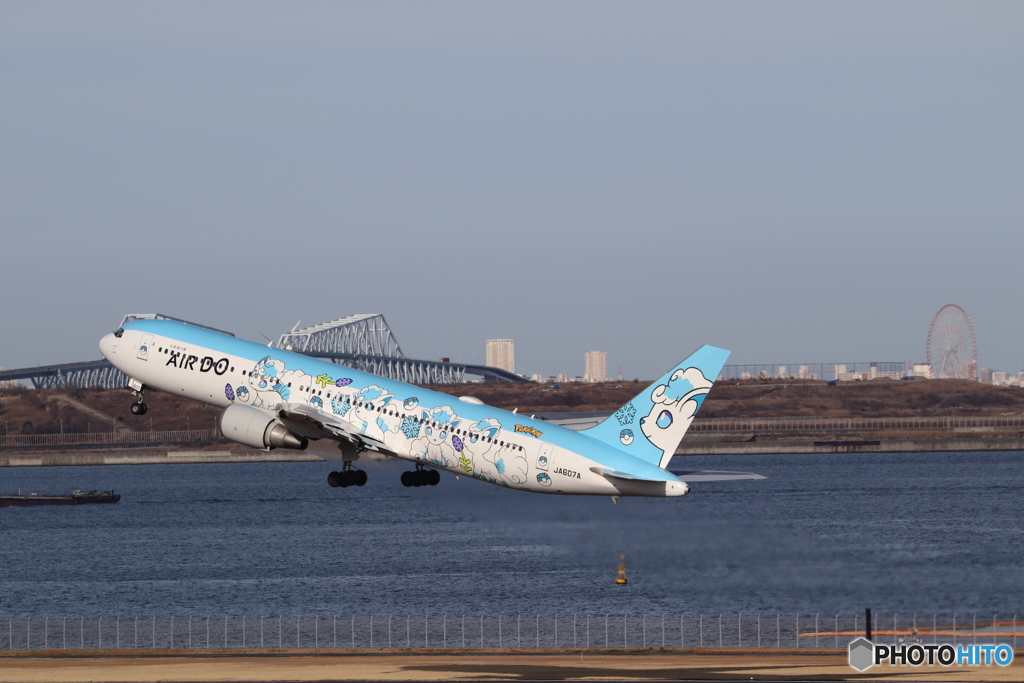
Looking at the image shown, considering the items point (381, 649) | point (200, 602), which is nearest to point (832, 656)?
point (381, 649)

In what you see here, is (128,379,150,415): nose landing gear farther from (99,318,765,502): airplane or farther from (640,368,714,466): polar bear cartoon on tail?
(640,368,714,466): polar bear cartoon on tail

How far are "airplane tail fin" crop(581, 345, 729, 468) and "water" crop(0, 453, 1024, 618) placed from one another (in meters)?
13.6

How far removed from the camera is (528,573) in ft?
415

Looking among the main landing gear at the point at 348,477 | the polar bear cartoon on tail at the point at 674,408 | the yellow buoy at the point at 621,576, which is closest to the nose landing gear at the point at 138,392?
the main landing gear at the point at 348,477

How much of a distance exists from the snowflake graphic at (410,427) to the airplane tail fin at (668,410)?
841cm

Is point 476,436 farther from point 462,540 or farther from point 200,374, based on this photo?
point 462,540

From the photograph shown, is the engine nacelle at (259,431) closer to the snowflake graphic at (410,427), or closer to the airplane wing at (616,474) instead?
the snowflake graphic at (410,427)

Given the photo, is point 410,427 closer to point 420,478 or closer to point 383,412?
point 383,412

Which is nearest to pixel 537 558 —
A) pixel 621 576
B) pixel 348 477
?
pixel 621 576

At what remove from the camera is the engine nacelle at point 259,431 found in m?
59.4

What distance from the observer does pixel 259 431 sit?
2339 inches

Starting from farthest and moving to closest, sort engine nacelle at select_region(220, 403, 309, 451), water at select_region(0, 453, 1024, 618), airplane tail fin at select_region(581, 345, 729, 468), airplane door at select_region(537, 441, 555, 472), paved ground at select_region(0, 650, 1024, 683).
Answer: water at select_region(0, 453, 1024, 618)
paved ground at select_region(0, 650, 1024, 683)
engine nacelle at select_region(220, 403, 309, 451)
airplane tail fin at select_region(581, 345, 729, 468)
airplane door at select_region(537, 441, 555, 472)

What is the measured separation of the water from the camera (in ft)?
317

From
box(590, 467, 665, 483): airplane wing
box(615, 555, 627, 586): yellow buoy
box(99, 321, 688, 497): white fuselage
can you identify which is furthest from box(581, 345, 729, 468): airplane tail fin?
box(615, 555, 627, 586): yellow buoy
